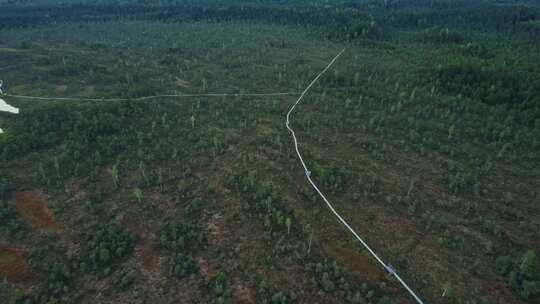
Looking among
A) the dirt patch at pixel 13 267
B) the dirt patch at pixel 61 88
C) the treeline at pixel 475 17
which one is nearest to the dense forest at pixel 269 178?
the dirt patch at pixel 13 267

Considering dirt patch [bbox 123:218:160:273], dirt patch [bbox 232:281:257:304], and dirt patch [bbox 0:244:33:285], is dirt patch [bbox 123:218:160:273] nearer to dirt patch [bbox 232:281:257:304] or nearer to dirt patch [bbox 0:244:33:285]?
dirt patch [bbox 232:281:257:304]

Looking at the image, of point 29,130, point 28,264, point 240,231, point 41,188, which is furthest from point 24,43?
point 240,231

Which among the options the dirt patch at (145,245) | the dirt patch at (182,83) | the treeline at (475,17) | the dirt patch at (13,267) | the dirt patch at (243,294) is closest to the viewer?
the dirt patch at (243,294)

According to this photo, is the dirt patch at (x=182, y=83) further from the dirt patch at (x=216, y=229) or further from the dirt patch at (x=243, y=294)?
the dirt patch at (x=243, y=294)

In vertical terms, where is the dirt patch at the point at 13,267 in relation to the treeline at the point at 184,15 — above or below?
below

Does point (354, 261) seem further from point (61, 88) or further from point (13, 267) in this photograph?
point (61, 88)

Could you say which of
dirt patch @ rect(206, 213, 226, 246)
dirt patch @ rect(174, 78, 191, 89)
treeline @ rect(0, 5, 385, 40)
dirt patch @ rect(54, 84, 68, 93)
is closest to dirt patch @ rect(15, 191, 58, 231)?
dirt patch @ rect(206, 213, 226, 246)

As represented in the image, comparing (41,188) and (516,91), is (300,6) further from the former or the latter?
(41,188)
